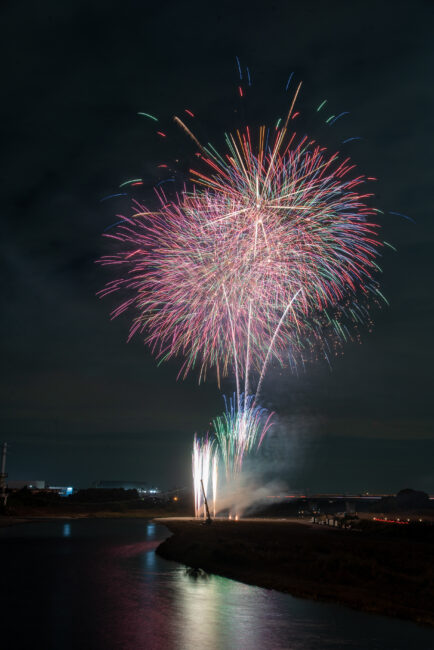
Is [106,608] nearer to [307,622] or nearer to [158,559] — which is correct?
[307,622]

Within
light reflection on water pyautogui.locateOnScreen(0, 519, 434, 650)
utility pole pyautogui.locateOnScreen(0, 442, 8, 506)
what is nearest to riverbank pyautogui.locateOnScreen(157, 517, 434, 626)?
light reflection on water pyautogui.locateOnScreen(0, 519, 434, 650)

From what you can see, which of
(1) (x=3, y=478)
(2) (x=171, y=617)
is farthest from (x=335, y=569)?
(1) (x=3, y=478)

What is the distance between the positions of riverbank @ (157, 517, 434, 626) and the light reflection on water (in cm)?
110

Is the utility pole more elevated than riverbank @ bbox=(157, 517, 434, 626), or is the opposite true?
the utility pole

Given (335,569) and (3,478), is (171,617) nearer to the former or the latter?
(335,569)

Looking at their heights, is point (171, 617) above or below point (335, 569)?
below

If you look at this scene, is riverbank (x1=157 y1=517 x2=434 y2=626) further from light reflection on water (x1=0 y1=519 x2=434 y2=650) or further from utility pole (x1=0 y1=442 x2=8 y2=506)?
utility pole (x1=0 y1=442 x2=8 y2=506)

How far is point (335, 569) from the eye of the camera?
2608 cm

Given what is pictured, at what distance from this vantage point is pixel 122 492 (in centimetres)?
18175

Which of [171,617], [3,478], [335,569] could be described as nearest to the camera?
[171,617]

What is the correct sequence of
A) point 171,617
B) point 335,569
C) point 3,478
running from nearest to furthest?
point 171,617 < point 335,569 < point 3,478

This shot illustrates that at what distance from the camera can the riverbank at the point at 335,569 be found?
802 inches

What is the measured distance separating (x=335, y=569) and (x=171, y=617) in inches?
444

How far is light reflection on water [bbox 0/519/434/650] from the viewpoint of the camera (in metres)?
14.4
